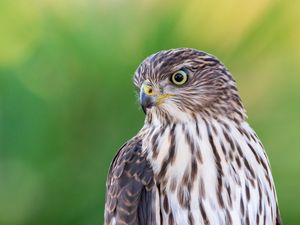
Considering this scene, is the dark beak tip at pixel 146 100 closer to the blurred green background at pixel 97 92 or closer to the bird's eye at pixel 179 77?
the bird's eye at pixel 179 77

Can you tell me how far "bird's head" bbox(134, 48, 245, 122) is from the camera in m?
2.16

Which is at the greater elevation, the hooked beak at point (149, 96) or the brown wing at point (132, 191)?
the hooked beak at point (149, 96)

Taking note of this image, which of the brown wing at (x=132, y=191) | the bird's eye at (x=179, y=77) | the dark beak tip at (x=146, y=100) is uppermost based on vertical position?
the bird's eye at (x=179, y=77)

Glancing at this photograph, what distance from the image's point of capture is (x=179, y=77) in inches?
86.5

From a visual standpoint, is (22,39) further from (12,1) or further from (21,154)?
(21,154)

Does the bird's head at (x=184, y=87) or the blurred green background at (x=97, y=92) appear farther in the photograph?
the blurred green background at (x=97, y=92)

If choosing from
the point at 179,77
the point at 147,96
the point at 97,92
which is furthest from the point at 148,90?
the point at 97,92

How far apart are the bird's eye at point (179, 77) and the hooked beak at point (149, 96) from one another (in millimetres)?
67

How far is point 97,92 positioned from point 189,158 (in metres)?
1.53

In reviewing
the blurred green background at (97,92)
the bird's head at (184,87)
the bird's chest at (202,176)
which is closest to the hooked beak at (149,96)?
the bird's head at (184,87)

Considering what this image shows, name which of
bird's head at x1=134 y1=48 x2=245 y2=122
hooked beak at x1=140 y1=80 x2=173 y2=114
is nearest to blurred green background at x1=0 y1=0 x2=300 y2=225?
bird's head at x1=134 y1=48 x2=245 y2=122

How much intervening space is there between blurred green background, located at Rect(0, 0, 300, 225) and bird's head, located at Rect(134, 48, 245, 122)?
1.27 metres

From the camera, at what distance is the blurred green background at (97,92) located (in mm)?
3557

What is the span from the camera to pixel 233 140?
2.22m
